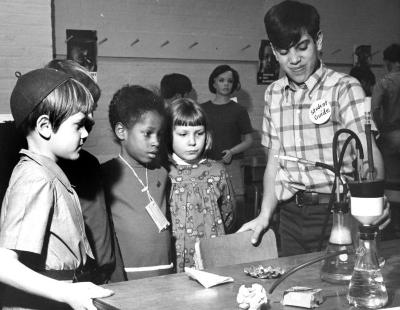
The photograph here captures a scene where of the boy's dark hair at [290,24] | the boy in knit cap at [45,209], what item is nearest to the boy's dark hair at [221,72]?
the boy's dark hair at [290,24]

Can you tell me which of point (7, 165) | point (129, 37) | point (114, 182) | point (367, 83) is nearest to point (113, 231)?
point (114, 182)

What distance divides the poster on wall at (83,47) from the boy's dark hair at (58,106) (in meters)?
3.47

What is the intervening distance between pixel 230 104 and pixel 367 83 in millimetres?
2442

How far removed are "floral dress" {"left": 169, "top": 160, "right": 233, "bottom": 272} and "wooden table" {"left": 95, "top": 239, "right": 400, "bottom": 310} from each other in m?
0.84

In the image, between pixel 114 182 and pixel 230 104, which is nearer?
pixel 114 182

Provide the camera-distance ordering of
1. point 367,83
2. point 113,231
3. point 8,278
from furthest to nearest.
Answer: point 367,83 → point 113,231 → point 8,278

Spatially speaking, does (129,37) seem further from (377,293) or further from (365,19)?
(377,293)

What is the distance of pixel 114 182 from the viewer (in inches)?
Result: 99.0

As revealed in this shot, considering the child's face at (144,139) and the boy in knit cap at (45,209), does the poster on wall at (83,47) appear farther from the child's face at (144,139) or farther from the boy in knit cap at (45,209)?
the boy in knit cap at (45,209)

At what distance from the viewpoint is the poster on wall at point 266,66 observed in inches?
255

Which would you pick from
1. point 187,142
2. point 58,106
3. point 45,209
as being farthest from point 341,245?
point 187,142

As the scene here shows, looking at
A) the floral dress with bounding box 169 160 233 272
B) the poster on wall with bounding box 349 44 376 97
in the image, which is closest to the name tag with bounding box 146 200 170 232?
the floral dress with bounding box 169 160 233 272

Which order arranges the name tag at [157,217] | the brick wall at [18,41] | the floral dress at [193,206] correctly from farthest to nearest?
the brick wall at [18,41]
the floral dress at [193,206]
the name tag at [157,217]

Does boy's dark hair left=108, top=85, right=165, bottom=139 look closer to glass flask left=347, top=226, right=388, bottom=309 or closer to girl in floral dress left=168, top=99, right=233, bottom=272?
girl in floral dress left=168, top=99, right=233, bottom=272
